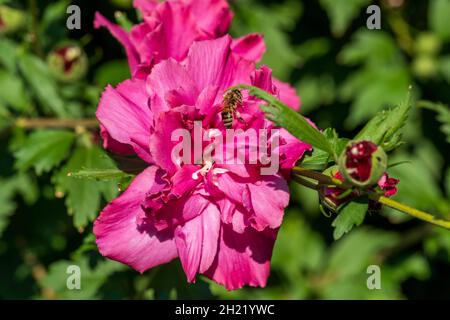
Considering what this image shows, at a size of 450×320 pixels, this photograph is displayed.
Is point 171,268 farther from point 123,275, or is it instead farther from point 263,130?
point 263,130

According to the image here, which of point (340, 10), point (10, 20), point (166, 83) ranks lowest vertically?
point (166, 83)

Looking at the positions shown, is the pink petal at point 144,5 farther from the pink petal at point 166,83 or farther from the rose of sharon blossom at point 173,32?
the pink petal at point 166,83

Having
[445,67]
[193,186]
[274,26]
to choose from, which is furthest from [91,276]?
[445,67]

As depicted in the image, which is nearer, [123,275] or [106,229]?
[106,229]

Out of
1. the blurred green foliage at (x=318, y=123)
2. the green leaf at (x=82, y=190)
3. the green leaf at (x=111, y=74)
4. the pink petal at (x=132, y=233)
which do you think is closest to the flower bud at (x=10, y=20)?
the blurred green foliage at (x=318, y=123)

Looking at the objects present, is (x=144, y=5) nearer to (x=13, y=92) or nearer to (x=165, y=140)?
(x=165, y=140)

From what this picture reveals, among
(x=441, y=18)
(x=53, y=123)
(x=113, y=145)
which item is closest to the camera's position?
(x=113, y=145)

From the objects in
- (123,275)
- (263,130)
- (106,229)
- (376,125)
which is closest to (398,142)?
(376,125)

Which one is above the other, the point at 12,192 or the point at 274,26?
the point at 274,26
